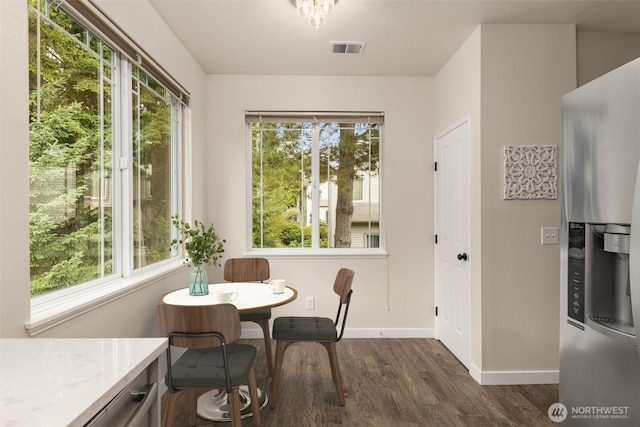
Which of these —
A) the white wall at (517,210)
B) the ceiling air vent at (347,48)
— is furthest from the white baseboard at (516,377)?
the ceiling air vent at (347,48)

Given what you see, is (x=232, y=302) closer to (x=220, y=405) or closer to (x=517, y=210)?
(x=220, y=405)

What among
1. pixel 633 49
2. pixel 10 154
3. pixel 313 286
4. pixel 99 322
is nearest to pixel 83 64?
pixel 10 154

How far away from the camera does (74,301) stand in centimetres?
174

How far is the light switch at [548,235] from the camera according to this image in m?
2.78

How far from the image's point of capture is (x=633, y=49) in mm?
2969

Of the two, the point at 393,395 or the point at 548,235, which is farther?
the point at 548,235

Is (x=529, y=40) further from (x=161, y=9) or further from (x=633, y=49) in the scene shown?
(x=161, y=9)

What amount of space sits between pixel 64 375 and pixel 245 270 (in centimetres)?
248

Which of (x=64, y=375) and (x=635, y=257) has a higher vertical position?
(x=635, y=257)

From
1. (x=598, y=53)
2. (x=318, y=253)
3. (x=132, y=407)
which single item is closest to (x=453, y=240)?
(x=318, y=253)

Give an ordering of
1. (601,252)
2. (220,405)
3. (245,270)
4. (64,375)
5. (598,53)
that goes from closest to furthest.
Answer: (64,375) → (601,252) → (220,405) → (598,53) → (245,270)

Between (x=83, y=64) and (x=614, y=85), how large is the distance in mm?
2364

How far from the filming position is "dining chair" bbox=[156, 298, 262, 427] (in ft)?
5.70

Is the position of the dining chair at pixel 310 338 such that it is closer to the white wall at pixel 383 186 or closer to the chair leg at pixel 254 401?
the chair leg at pixel 254 401
